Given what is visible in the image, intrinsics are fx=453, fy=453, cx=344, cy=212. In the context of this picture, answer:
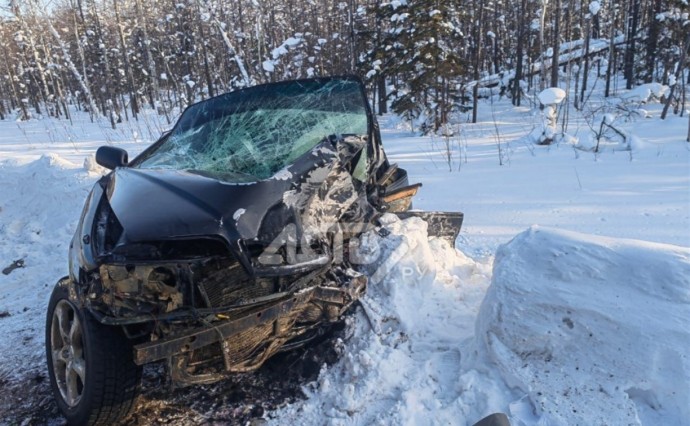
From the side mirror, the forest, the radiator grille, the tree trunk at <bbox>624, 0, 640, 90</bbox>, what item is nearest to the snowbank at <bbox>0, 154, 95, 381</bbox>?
the side mirror

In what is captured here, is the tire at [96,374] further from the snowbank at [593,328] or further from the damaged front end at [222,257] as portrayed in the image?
the snowbank at [593,328]

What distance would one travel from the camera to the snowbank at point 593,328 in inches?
79.4

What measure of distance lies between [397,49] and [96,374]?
50.5ft

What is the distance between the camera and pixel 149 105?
4034cm

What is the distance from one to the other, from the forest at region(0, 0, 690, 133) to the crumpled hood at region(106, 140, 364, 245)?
13.3 m

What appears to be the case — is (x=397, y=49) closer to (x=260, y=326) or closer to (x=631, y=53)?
(x=631, y=53)

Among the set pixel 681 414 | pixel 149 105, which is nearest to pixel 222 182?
pixel 681 414

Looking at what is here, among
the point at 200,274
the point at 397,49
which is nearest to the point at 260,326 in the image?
the point at 200,274

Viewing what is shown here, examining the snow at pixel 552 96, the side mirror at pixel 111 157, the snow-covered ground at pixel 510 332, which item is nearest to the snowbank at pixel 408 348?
the snow-covered ground at pixel 510 332

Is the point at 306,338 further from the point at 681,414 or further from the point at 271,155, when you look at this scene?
the point at 681,414

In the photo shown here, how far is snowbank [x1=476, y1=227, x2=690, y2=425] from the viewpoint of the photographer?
202cm

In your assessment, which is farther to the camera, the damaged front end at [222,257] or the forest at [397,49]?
the forest at [397,49]

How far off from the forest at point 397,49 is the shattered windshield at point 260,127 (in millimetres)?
11868

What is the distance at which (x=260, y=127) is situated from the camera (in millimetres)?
3389
